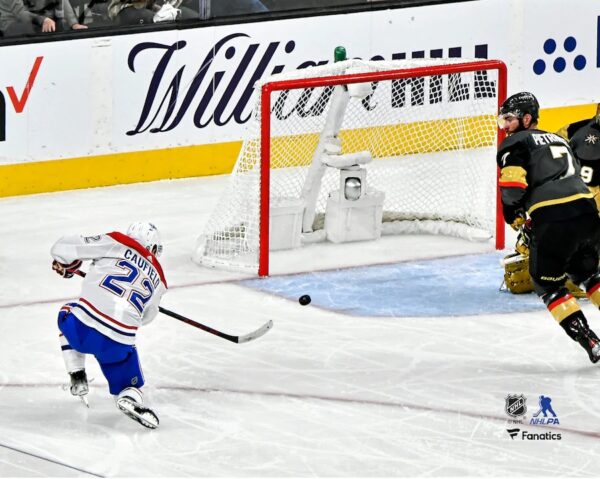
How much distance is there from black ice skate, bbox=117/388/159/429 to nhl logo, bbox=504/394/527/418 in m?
1.34

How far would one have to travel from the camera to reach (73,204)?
10.1 meters

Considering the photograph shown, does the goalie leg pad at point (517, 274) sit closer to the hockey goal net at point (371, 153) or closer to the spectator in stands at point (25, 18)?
the hockey goal net at point (371, 153)

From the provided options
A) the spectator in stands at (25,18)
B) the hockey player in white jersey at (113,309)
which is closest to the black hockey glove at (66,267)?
the hockey player in white jersey at (113,309)

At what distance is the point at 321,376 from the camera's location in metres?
6.86

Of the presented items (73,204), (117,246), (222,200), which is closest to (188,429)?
(117,246)

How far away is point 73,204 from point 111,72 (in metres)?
0.84

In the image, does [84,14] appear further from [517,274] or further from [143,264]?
[143,264]

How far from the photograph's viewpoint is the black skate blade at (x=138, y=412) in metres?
6.08

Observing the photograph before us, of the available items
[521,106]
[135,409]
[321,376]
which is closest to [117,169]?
[321,376]

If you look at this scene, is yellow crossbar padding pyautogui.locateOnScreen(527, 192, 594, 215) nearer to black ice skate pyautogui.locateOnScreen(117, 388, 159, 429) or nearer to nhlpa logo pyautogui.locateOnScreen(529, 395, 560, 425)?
nhlpa logo pyautogui.locateOnScreen(529, 395, 560, 425)

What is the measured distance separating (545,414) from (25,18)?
4.78 m

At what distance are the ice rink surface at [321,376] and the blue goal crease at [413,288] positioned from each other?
0.05 ft

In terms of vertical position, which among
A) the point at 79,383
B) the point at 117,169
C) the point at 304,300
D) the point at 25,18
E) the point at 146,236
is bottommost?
the point at 79,383

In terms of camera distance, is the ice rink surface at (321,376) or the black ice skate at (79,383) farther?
the black ice skate at (79,383)
